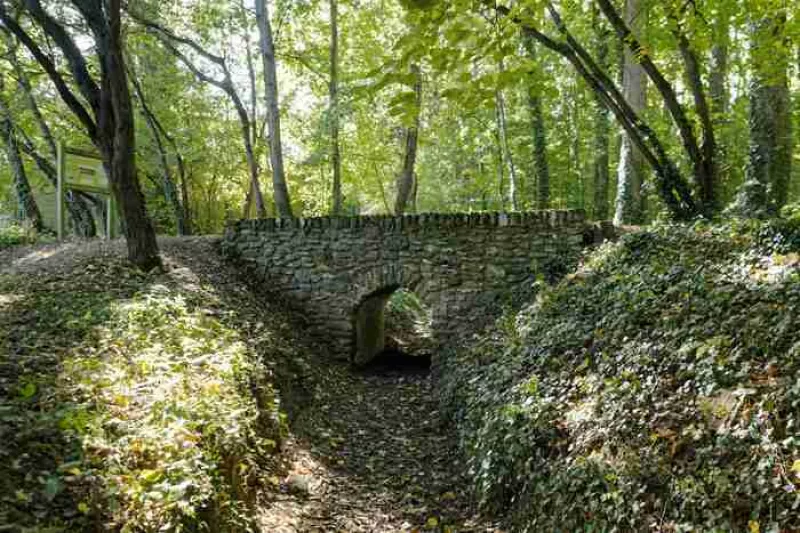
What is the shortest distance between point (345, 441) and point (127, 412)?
2.75 m

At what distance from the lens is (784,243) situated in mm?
4426

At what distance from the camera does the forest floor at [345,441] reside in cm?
411

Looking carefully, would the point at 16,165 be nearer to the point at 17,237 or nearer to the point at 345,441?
the point at 17,237

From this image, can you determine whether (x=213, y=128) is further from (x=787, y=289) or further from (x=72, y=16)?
(x=787, y=289)

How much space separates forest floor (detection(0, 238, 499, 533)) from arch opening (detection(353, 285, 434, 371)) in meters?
0.54

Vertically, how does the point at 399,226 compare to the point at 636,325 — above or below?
above

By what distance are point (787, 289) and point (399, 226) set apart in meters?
5.73

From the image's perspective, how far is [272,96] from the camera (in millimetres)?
10156

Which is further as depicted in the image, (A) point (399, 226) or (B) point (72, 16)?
(B) point (72, 16)

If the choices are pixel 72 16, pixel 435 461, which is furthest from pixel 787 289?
pixel 72 16

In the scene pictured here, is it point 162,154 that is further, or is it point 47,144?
point 47,144

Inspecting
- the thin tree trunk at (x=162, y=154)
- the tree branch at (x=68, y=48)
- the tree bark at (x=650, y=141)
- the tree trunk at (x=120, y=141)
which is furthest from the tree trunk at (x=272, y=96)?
the tree bark at (x=650, y=141)

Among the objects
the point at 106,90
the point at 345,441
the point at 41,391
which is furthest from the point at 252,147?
the point at 41,391

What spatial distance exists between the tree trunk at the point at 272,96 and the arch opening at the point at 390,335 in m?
2.45
